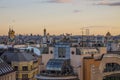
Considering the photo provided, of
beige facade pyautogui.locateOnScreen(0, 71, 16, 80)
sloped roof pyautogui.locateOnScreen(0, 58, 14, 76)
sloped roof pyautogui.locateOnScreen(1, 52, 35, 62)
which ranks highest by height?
sloped roof pyautogui.locateOnScreen(1, 52, 35, 62)

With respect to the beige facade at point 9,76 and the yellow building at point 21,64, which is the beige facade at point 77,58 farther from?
the yellow building at point 21,64

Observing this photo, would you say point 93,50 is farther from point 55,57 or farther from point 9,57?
point 9,57

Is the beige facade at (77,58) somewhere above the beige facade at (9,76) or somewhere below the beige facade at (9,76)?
above

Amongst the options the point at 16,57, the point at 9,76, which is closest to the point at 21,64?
the point at 16,57

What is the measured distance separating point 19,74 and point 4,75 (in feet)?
39.9

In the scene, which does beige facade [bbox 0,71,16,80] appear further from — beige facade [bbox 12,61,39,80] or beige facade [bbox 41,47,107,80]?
beige facade [bbox 41,47,107,80]

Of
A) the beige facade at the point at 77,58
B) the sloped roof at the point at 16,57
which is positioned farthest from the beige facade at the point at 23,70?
the beige facade at the point at 77,58

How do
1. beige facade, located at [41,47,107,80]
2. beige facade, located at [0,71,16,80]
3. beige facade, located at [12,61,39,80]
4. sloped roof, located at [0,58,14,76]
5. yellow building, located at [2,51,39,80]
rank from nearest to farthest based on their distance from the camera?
beige facade, located at [41,47,107,80], beige facade, located at [0,71,16,80], sloped roof, located at [0,58,14,76], beige facade, located at [12,61,39,80], yellow building, located at [2,51,39,80]

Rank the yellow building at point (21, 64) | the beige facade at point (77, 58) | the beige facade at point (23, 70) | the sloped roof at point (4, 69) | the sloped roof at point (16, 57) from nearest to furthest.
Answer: the beige facade at point (77, 58), the sloped roof at point (4, 69), the beige facade at point (23, 70), the yellow building at point (21, 64), the sloped roof at point (16, 57)

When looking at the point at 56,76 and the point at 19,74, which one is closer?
the point at 56,76

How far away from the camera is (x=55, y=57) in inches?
2341

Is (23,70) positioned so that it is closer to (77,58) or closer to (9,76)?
(9,76)

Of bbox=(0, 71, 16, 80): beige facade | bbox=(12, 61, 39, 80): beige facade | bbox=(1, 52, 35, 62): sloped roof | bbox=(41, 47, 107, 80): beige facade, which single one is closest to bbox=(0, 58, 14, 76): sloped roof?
bbox=(0, 71, 16, 80): beige facade

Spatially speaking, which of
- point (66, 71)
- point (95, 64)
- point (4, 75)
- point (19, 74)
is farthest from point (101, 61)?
point (19, 74)
